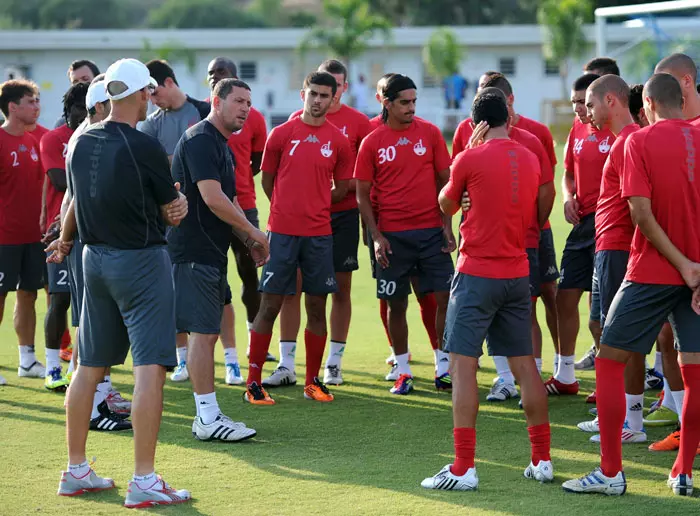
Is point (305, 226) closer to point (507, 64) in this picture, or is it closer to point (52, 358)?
point (52, 358)

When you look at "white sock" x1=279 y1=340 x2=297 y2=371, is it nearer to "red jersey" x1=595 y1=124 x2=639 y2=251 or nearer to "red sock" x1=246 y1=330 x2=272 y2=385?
"red sock" x1=246 y1=330 x2=272 y2=385

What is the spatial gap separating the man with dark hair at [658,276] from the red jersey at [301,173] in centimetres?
305

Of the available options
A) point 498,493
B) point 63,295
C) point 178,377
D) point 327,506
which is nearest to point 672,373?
point 498,493

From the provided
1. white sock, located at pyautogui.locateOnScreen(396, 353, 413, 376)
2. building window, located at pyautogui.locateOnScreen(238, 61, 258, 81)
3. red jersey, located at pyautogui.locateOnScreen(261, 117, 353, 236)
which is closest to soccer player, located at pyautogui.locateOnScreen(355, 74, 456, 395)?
white sock, located at pyautogui.locateOnScreen(396, 353, 413, 376)

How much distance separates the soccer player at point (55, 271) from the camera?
8.47m

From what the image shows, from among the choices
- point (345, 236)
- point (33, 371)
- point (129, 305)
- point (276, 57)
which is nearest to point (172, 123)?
point (345, 236)

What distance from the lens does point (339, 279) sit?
360 inches

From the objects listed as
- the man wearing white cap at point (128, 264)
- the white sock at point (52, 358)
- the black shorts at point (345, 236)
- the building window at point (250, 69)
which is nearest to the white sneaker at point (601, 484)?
the man wearing white cap at point (128, 264)

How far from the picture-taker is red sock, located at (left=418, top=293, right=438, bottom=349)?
29.4 feet

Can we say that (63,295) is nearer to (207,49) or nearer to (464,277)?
(464,277)

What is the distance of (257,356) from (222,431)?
1242 millimetres

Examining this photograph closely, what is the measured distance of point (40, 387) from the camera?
884 centimetres

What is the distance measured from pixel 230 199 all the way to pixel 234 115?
1.87 ft

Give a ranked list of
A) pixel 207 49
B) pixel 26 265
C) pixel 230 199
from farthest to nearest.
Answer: pixel 207 49
pixel 26 265
pixel 230 199
